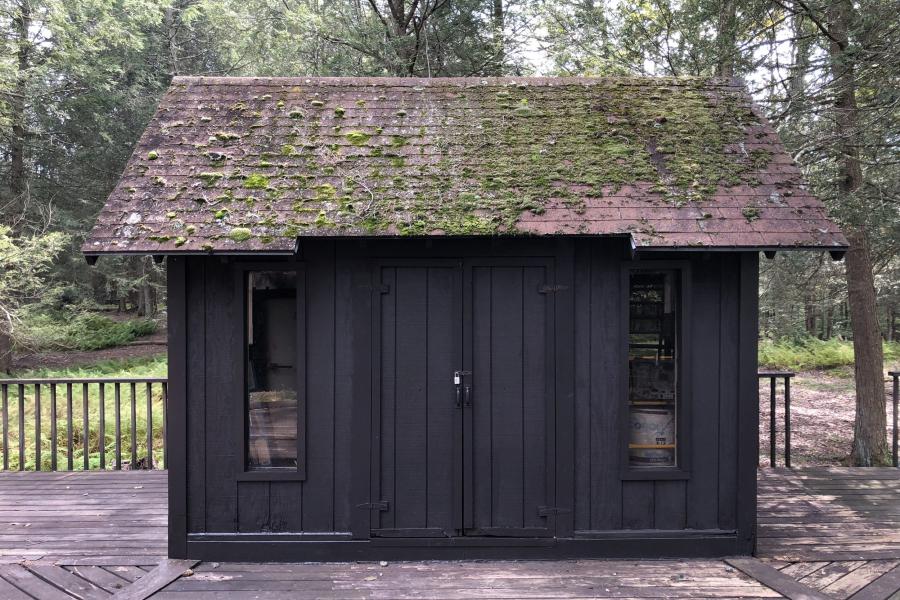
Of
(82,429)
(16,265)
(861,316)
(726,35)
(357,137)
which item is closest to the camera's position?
(357,137)

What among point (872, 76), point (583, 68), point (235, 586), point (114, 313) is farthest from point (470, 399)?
point (114, 313)

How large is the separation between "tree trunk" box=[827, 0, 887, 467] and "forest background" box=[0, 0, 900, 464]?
0.02 meters

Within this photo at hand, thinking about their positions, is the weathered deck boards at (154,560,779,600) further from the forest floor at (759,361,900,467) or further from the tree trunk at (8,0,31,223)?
Answer: the tree trunk at (8,0,31,223)

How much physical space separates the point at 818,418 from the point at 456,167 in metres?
10.1

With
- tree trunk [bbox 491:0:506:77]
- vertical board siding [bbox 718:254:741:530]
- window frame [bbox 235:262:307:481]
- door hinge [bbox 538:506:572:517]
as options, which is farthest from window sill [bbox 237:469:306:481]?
tree trunk [bbox 491:0:506:77]

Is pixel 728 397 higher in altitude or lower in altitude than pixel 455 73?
lower

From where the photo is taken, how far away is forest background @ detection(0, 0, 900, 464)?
6992 mm

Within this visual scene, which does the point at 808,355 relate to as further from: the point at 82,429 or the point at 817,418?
the point at 82,429

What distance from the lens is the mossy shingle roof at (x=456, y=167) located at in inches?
169

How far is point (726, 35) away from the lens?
22.7ft

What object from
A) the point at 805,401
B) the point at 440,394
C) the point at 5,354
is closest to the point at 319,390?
the point at 440,394

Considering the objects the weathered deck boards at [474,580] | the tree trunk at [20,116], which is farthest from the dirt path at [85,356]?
the weathered deck boards at [474,580]

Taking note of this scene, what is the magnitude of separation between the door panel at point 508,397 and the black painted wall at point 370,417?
0.48 feet

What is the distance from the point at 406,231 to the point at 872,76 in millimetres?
5921
